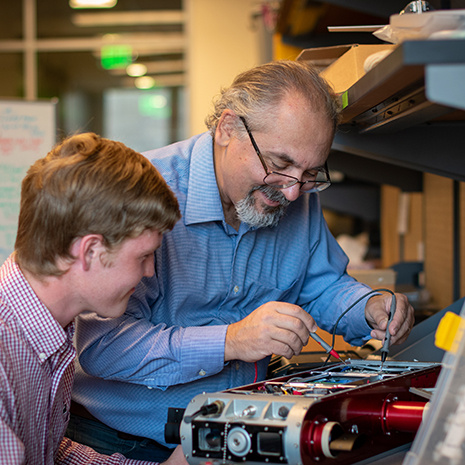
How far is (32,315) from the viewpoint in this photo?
1003 mm

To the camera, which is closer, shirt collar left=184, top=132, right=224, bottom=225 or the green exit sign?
shirt collar left=184, top=132, right=224, bottom=225

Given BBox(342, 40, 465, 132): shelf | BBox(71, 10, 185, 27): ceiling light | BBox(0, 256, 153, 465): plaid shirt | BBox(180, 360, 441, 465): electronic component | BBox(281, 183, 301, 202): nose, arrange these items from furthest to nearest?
BBox(71, 10, 185, 27): ceiling light < BBox(281, 183, 301, 202): nose < BBox(0, 256, 153, 465): plaid shirt < BBox(180, 360, 441, 465): electronic component < BBox(342, 40, 465, 132): shelf

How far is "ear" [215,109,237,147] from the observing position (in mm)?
1370

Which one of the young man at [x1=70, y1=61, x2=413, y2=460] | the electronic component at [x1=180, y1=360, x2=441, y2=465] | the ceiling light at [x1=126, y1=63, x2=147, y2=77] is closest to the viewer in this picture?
the electronic component at [x1=180, y1=360, x2=441, y2=465]

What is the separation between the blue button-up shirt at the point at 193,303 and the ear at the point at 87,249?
260 millimetres

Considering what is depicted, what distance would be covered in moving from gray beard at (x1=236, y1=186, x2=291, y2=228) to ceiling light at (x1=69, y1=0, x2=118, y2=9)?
209 inches

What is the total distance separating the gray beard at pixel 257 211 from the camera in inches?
53.4

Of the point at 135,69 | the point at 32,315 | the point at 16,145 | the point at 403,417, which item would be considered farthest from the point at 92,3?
the point at 403,417

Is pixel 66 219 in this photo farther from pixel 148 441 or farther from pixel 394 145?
pixel 394 145

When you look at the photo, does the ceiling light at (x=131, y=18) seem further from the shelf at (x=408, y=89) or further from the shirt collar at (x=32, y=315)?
the shirt collar at (x=32, y=315)

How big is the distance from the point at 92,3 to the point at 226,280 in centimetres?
539

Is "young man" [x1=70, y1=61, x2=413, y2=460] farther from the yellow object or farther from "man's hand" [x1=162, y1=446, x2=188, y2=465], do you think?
the yellow object

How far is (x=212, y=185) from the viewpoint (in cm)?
140

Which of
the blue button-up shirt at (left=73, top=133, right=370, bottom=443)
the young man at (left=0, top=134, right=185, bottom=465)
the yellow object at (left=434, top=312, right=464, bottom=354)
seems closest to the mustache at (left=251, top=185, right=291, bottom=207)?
the blue button-up shirt at (left=73, top=133, right=370, bottom=443)
